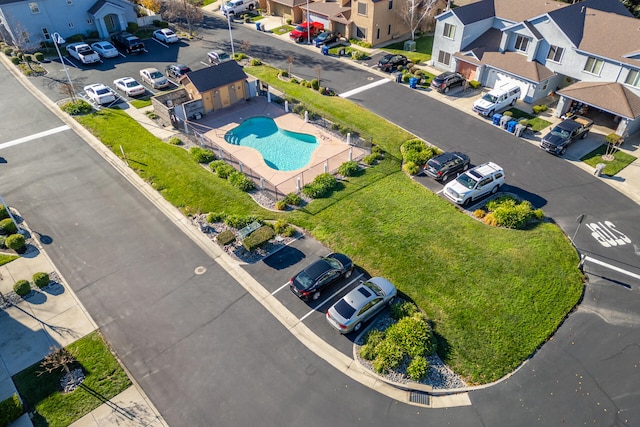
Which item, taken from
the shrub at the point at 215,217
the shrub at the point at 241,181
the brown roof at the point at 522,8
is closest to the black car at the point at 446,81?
the brown roof at the point at 522,8

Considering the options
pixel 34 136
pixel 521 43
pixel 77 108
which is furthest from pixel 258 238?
pixel 521 43

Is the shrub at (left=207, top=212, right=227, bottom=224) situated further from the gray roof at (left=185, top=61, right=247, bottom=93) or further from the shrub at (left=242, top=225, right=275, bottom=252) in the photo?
the gray roof at (left=185, top=61, right=247, bottom=93)

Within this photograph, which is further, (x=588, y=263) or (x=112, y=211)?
(x=112, y=211)

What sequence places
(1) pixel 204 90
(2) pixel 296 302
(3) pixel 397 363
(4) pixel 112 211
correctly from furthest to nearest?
(1) pixel 204 90 → (4) pixel 112 211 → (2) pixel 296 302 → (3) pixel 397 363

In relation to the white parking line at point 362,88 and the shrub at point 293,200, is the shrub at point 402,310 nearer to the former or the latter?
the shrub at point 293,200

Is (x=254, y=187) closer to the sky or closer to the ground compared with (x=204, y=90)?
closer to the ground

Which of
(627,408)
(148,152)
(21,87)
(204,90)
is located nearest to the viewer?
(627,408)

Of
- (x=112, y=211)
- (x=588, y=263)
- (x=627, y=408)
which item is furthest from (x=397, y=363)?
(x=112, y=211)

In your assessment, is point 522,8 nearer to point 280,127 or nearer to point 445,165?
point 445,165

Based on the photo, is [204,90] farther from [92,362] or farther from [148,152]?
[92,362]

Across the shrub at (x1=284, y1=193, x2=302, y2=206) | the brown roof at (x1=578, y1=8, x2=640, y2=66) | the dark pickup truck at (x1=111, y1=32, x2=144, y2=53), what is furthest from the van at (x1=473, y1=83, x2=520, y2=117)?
the dark pickup truck at (x1=111, y1=32, x2=144, y2=53)
